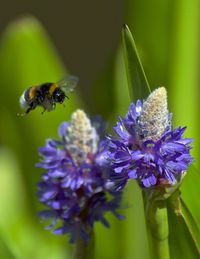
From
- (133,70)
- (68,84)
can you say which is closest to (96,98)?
(68,84)

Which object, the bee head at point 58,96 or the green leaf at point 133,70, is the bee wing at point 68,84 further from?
the green leaf at point 133,70

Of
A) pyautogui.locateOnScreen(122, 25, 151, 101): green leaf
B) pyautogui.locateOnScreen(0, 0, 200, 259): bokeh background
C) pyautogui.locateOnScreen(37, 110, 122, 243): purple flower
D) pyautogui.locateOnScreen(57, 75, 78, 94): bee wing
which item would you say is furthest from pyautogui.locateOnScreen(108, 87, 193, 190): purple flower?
pyautogui.locateOnScreen(0, 0, 200, 259): bokeh background

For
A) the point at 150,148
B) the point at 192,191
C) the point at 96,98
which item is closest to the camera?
the point at 150,148

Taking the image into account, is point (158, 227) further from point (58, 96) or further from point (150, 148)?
point (58, 96)

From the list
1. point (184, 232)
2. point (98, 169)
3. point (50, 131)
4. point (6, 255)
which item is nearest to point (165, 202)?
point (184, 232)

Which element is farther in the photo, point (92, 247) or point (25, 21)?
point (25, 21)

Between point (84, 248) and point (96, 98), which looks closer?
point (84, 248)

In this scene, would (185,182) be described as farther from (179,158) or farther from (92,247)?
(92,247)
